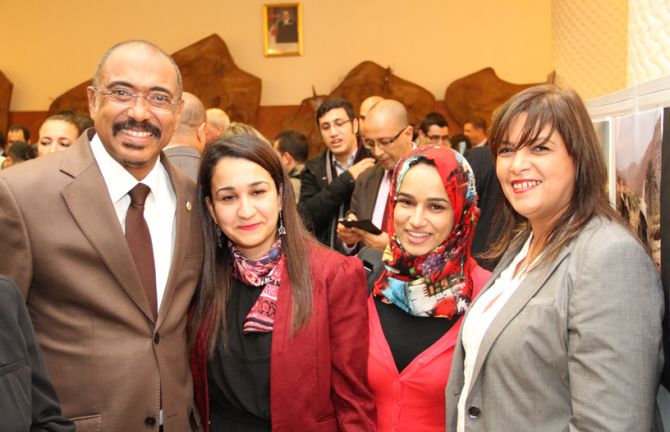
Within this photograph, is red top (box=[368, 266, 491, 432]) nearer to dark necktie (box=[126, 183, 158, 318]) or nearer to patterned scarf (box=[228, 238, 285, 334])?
patterned scarf (box=[228, 238, 285, 334])

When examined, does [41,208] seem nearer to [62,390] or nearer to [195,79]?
[62,390]

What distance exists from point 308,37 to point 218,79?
131 cm

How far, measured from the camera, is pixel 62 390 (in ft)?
6.25

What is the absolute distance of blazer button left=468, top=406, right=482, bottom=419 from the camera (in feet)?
5.70

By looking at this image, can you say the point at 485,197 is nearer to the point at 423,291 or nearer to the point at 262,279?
the point at 423,291

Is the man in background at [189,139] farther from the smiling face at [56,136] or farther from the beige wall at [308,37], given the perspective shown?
the beige wall at [308,37]

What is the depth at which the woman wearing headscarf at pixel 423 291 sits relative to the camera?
2.07 meters

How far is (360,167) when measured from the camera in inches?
164

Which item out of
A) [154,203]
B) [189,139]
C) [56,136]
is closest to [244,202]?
[154,203]

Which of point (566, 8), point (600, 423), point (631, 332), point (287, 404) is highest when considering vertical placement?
point (566, 8)

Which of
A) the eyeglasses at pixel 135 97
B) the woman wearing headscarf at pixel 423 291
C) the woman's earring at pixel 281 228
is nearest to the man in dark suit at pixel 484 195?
the woman wearing headscarf at pixel 423 291

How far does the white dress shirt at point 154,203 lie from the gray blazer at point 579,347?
39.8 inches

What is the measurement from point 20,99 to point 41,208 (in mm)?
8294

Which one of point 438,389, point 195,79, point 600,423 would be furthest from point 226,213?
point 195,79
